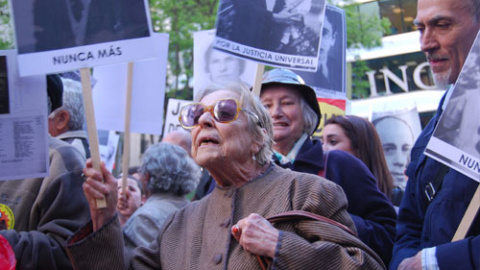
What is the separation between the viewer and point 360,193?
3723 millimetres

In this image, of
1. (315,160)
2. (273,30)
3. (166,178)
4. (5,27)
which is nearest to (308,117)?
(315,160)

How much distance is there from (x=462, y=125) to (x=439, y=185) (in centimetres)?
33

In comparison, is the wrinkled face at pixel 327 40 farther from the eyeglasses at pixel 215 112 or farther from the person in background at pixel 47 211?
the person in background at pixel 47 211

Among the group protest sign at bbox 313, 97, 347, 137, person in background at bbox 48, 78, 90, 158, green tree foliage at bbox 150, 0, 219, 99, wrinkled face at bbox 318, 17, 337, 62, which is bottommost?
protest sign at bbox 313, 97, 347, 137

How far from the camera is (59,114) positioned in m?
4.04

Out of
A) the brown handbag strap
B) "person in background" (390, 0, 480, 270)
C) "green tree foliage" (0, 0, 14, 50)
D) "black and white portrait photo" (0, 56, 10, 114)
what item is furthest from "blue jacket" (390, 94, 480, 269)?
"green tree foliage" (0, 0, 14, 50)

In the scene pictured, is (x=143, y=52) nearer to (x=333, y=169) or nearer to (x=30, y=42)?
(x=30, y=42)

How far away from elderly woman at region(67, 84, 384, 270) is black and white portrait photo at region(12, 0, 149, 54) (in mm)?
492

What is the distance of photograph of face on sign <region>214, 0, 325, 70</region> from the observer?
3824mm

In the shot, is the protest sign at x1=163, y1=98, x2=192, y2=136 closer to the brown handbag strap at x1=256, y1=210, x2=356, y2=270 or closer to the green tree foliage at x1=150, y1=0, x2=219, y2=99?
the brown handbag strap at x1=256, y1=210, x2=356, y2=270

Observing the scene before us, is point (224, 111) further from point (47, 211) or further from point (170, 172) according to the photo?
point (170, 172)

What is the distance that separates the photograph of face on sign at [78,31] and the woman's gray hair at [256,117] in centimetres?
41

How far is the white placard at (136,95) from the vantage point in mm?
4668

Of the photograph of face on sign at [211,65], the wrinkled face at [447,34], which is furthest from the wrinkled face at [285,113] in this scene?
the wrinkled face at [447,34]
